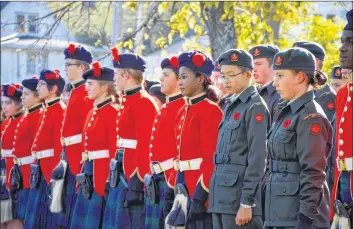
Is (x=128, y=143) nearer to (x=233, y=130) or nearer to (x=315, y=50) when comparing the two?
(x=315, y=50)

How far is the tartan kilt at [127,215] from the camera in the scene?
990cm

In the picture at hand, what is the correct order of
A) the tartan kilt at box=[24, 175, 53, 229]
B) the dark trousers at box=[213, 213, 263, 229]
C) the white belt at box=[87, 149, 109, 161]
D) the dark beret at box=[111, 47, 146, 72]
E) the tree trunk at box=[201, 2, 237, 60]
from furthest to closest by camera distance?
the tree trunk at box=[201, 2, 237, 60] < the tartan kilt at box=[24, 175, 53, 229] < the white belt at box=[87, 149, 109, 161] < the dark beret at box=[111, 47, 146, 72] < the dark trousers at box=[213, 213, 263, 229]

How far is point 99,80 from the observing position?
417 inches

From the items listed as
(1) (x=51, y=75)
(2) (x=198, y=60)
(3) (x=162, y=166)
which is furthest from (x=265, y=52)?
(1) (x=51, y=75)

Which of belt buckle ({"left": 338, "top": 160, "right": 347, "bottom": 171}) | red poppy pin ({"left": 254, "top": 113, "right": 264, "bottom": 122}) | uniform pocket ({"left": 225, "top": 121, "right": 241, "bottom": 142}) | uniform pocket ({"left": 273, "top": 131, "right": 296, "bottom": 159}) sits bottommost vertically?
belt buckle ({"left": 338, "top": 160, "right": 347, "bottom": 171})

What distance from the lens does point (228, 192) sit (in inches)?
310

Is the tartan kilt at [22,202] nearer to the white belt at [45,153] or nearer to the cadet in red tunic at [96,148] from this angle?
the white belt at [45,153]

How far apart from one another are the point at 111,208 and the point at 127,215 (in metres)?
0.24

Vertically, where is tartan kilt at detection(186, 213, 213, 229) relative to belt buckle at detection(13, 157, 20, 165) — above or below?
below

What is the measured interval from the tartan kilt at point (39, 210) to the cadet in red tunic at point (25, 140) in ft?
1.50

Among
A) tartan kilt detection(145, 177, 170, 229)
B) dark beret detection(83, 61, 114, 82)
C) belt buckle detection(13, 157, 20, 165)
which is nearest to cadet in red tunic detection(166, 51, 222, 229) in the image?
tartan kilt detection(145, 177, 170, 229)

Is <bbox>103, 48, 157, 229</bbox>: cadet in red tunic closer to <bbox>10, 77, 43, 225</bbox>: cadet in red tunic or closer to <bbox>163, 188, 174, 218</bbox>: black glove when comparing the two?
<bbox>163, 188, 174, 218</bbox>: black glove

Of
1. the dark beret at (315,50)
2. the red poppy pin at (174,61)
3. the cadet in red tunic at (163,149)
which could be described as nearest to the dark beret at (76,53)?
the cadet in red tunic at (163,149)

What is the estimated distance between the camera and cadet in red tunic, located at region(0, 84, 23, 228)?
42.3 ft
